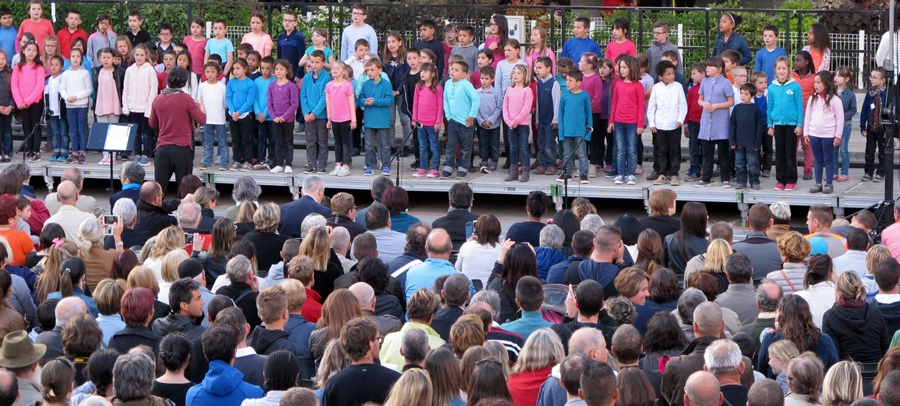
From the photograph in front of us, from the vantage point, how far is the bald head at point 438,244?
33.1 feet

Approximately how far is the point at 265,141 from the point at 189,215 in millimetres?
6012

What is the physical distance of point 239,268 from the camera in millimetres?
9461

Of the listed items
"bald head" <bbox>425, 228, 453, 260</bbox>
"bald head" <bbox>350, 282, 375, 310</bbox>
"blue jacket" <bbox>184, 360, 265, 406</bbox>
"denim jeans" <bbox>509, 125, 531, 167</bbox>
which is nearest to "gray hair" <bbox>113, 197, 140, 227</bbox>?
"bald head" <bbox>425, 228, 453, 260</bbox>

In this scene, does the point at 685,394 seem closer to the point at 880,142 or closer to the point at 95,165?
the point at 880,142

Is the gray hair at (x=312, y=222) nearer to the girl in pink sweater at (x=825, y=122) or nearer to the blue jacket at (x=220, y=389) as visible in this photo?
the blue jacket at (x=220, y=389)

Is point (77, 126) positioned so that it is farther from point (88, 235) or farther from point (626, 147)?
point (88, 235)

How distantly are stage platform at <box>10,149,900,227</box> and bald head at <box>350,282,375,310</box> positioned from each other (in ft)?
24.5

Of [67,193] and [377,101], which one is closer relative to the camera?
[67,193]

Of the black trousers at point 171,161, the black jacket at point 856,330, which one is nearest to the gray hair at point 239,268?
the black jacket at point 856,330

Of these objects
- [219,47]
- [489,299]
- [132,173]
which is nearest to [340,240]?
[489,299]

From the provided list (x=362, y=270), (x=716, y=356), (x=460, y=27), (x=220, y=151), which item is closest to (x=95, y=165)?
(x=220, y=151)

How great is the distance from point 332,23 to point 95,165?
457cm

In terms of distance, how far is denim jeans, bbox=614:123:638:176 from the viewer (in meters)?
16.2

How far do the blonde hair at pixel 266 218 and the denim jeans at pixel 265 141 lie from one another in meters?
6.16
